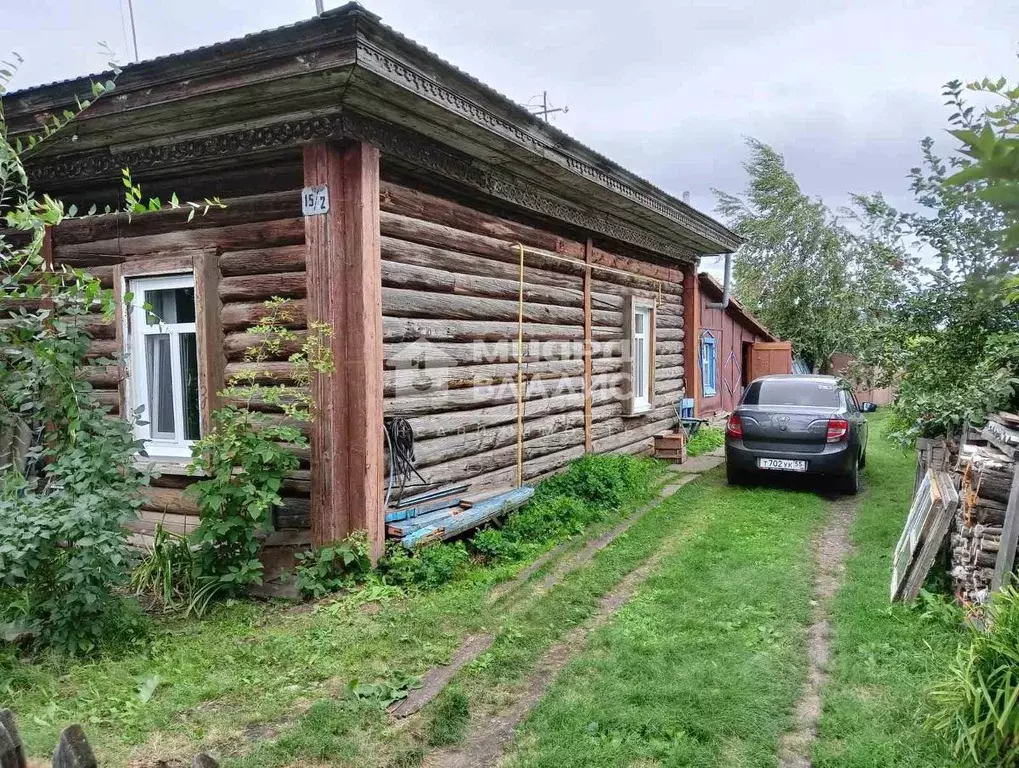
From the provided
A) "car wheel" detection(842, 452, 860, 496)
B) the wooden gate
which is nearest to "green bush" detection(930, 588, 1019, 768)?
"car wheel" detection(842, 452, 860, 496)

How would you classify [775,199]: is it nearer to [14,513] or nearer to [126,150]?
[126,150]

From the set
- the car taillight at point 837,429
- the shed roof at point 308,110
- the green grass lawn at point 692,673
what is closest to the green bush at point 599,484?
the green grass lawn at point 692,673

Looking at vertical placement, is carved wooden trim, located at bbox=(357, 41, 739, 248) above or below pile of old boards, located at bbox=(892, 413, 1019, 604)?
above

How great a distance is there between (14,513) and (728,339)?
15.8 meters

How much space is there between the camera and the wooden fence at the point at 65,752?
6.48ft

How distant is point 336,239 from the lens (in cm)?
540

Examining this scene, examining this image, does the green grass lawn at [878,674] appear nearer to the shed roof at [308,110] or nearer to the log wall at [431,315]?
the log wall at [431,315]

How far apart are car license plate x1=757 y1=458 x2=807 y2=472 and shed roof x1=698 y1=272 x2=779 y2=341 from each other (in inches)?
231

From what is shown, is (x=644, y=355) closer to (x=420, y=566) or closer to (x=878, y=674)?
(x=420, y=566)

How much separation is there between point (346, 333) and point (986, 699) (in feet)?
14.8

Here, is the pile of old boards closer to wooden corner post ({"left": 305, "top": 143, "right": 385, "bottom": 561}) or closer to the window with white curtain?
wooden corner post ({"left": 305, "top": 143, "right": 385, "bottom": 561})

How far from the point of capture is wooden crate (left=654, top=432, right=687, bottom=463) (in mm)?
11617

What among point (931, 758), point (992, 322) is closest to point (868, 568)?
point (992, 322)

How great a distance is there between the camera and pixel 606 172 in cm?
811
